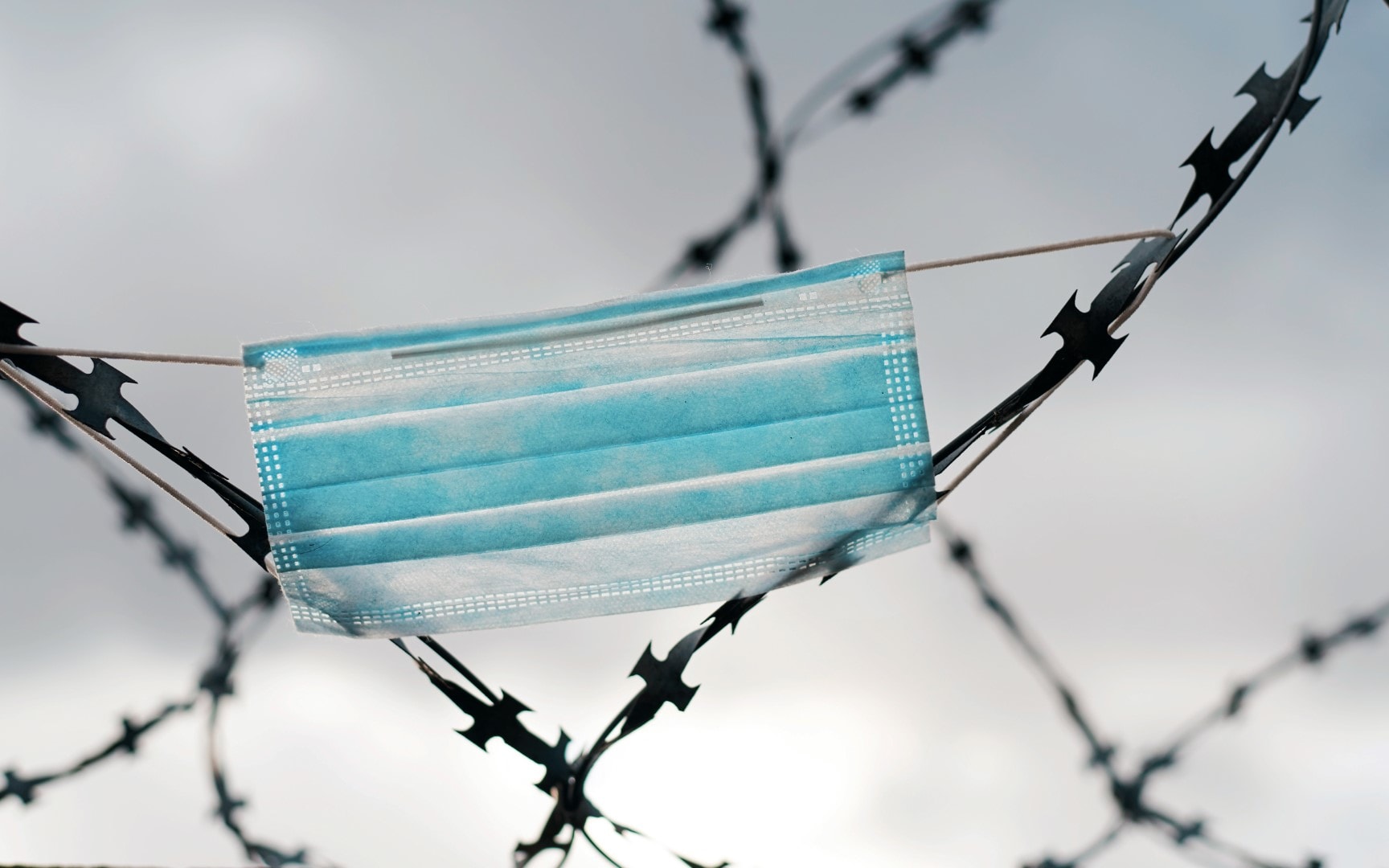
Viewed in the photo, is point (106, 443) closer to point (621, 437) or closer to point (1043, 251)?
point (621, 437)

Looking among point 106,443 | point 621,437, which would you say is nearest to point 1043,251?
point 621,437

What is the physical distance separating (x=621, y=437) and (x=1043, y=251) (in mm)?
909

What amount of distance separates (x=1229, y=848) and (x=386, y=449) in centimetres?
269

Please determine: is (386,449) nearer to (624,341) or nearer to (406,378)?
(406,378)

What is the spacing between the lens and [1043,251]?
1.96 m

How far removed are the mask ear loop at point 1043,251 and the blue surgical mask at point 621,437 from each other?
16cm

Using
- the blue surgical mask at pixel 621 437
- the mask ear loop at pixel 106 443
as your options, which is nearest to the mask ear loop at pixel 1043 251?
the blue surgical mask at pixel 621 437

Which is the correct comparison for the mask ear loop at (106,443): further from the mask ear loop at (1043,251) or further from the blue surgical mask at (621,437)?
the mask ear loop at (1043,251)

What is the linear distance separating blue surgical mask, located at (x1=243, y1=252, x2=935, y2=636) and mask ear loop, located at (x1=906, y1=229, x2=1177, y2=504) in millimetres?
156

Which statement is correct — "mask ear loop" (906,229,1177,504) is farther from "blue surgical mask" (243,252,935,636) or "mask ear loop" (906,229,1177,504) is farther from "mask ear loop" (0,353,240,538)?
"mask ear loop" (0,353,240,538)

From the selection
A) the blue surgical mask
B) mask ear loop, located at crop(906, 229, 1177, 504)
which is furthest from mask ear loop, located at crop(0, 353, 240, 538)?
mask ear loop, located at crop(906, 229, 1177, 504)

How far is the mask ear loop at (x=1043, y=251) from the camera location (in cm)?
194

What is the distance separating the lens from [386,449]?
7.13 feet

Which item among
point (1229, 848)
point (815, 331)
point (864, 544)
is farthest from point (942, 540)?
point (1229, 848)
